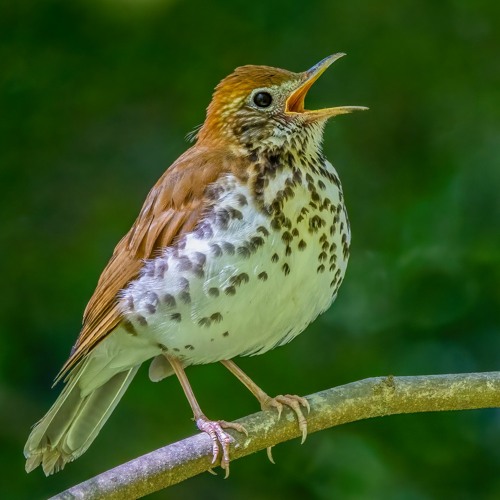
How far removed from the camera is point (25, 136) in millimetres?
6379

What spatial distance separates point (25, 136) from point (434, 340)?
7.56 feet

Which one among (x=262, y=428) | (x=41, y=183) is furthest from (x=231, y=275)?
(x=41, y=183)

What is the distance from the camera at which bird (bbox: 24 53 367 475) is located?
4688 millimetres

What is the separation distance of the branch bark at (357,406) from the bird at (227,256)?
0.24 ft

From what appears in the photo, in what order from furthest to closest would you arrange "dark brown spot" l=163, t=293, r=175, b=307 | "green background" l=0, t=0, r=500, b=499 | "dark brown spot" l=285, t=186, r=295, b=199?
"green background" l=0, t=0, r=500, b=499 < "dark brown spot" l=163, t=293, r=175, b=307 < "dark brown spot" l=285, t=186, r=295, b=199

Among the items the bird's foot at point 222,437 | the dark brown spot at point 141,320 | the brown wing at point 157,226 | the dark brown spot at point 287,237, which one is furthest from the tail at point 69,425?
the dark brown spot at point 287,237

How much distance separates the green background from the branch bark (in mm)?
1336

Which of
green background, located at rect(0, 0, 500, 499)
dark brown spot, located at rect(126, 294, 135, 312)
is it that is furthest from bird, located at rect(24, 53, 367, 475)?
green background, located at rect(0, 0, 500, 499)

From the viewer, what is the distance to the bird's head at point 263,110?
196 inches

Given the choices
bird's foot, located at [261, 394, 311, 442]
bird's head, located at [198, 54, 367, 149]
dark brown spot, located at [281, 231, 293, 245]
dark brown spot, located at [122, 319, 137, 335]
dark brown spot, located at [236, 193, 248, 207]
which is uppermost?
bird's head, located at [198, 54, 367, 149]

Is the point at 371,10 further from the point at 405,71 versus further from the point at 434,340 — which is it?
the point at 434,340

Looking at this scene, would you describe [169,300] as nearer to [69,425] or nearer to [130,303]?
[130,303]

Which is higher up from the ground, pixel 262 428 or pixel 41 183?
pixel 41 183

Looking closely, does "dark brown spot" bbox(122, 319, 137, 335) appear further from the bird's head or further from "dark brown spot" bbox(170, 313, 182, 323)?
the bird's head
